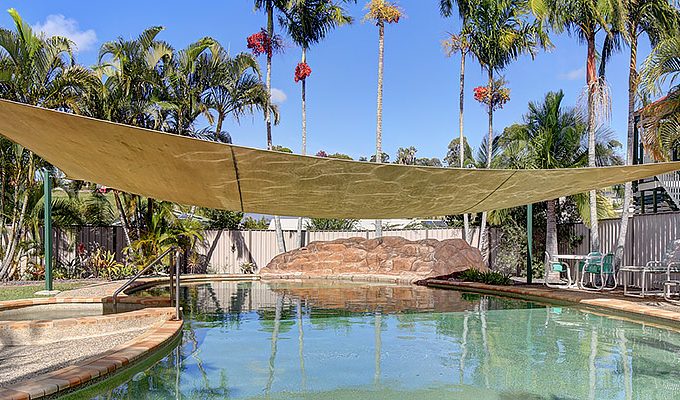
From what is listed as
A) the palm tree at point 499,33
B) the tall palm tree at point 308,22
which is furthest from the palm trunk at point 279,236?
the palm tree at point 499,33

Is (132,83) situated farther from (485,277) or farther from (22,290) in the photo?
(485,277)

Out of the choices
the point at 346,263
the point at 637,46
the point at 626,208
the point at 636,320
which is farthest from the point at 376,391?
the point at 346,263

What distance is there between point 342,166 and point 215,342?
2340 millimetres

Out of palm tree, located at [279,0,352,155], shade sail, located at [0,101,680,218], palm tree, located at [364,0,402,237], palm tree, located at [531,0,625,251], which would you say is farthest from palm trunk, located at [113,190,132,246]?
palm tree, located at [531,0,625,251]

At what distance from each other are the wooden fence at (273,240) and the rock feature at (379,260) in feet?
6.97

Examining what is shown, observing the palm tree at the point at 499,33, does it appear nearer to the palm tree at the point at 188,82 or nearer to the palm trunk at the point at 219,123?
the palm tree at the point at 188,82

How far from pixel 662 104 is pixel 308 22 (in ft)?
37.5

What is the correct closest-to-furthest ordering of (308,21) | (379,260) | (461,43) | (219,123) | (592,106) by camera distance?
(592,106), (379,260), (219,123), (461,43), (308,21)

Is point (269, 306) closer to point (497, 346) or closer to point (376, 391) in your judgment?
point (497, 346)

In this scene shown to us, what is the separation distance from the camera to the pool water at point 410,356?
3.79 metres

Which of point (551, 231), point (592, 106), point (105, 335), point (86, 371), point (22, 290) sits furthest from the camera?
point (551, 231)

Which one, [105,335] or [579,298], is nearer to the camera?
[105,335]

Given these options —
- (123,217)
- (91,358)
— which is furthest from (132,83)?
(91,358)

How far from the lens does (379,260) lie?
48.0 ft
